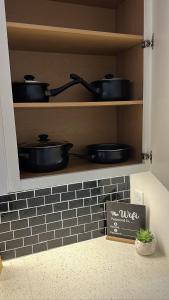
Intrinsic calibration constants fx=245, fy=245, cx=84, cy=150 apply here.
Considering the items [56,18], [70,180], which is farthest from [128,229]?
[56,18]

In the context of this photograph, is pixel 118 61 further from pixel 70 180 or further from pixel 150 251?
pixel 150 251

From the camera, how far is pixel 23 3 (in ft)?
3.93

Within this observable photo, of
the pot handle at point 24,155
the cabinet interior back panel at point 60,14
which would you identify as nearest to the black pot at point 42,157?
the pot handle at point 24,155

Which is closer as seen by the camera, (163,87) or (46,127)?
(163,87)

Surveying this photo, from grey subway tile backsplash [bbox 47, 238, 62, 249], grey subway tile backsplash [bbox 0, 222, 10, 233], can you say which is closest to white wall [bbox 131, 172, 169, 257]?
grey subway tile backsplash [bbox 47, 238, 62, 249]

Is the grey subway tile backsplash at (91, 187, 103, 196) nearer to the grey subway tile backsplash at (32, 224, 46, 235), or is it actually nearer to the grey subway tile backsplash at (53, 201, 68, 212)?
the grey subway tile backsplash at (53, 201, 68, 212)

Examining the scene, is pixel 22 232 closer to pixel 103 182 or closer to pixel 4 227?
pixel 4 227

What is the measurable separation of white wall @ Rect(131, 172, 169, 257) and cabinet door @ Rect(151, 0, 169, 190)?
0.06m

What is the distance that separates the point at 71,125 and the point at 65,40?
0.46 meters

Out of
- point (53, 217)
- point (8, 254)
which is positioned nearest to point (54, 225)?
point (53, 217)

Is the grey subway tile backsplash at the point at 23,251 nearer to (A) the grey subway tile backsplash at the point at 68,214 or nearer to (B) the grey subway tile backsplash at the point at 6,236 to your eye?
(B) the grey subway tile backsplash at the point at 6,236

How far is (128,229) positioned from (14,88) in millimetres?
872

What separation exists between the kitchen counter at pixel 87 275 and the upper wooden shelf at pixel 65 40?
99 centimetres

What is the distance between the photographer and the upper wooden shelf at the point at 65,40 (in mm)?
935
